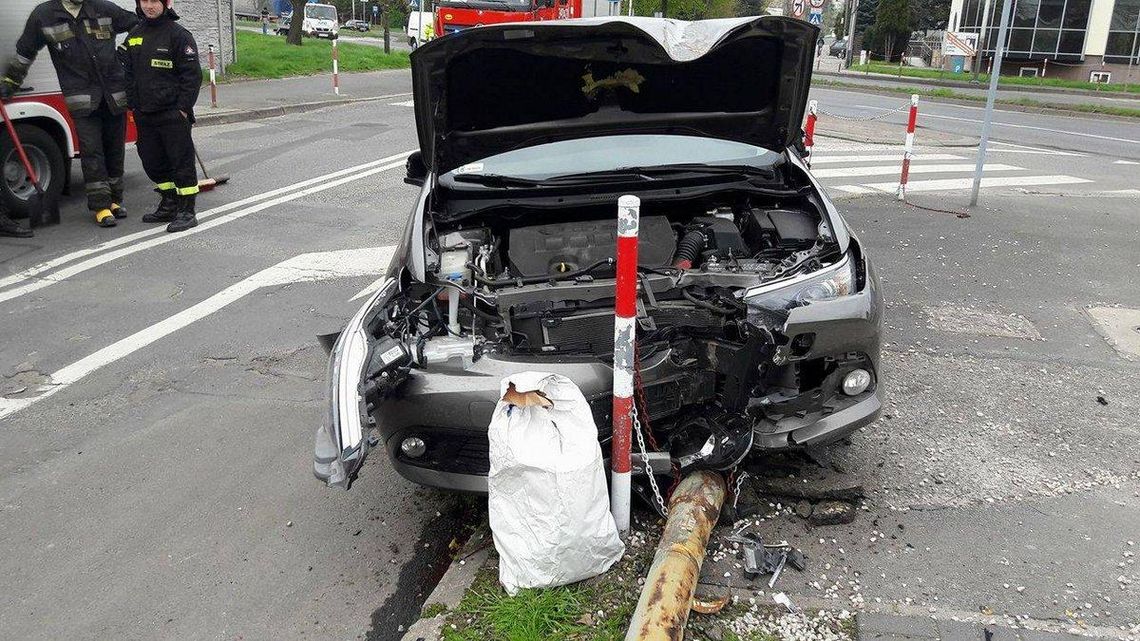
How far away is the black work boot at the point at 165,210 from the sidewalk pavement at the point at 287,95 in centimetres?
648

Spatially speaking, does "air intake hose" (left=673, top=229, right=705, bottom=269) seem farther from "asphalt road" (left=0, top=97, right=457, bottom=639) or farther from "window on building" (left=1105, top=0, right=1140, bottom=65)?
"window on building" (left=1105, top=0, right=1140, bottom=65)

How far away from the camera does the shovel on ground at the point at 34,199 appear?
784cm

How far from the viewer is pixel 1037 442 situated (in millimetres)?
4320

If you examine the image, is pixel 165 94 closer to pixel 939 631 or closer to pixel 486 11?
pixel 939 631

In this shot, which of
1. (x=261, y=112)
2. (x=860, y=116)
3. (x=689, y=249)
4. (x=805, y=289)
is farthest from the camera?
(x=860, y=116)

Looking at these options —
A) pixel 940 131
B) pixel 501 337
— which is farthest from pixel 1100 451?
pixel 940 131

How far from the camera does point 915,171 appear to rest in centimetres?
1234

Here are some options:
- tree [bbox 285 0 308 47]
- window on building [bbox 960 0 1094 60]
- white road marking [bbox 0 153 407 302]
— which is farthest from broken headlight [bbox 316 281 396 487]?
window on building [bbox 960 0 1094 60]

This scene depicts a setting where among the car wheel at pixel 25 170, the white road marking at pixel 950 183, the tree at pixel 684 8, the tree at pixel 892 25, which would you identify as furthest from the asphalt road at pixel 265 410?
the tree at pixel 892 25

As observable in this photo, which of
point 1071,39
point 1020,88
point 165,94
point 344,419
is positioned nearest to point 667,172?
point 344,419

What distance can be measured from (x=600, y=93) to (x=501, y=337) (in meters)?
1.82

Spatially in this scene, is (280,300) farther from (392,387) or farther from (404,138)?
(404,138)

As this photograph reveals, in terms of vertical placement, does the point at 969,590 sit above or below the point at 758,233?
below

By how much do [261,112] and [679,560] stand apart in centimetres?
1518
